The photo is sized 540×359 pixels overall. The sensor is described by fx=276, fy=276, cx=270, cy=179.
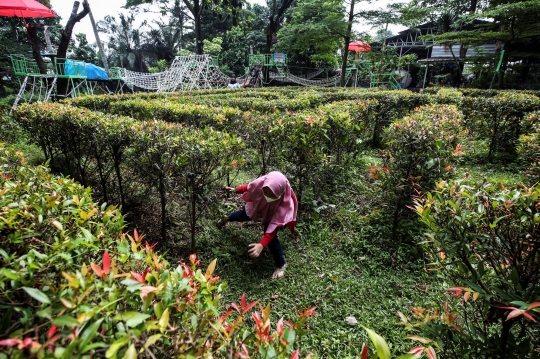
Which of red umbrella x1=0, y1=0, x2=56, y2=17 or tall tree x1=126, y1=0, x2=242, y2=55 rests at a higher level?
tall tree x1=126, y1=0, x2=242, y2=55

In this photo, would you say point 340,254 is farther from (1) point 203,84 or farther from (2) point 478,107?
(1) point 203,84

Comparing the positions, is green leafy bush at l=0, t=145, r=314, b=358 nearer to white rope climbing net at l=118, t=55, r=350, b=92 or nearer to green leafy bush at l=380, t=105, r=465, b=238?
green leafy bush at l=380, t=105, r=465, b=238

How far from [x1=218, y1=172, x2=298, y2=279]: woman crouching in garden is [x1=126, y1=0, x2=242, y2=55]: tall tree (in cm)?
1056

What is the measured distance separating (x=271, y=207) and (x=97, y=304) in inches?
80.4

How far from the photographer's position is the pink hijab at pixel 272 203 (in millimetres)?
2664

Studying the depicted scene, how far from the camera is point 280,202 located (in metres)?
2.78

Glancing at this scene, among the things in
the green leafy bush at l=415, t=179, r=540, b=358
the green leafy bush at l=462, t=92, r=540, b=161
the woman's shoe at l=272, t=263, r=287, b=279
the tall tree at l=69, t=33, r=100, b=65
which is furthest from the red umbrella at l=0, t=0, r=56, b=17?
the tall tree at l=69, t=33, r=100, b=65

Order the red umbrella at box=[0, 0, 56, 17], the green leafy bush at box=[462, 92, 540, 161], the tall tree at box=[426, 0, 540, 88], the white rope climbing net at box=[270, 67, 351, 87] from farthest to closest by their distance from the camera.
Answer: the white rope climbing net at box=[270, 67, 351, 87] → the tall tree at box=[426, 0, 540, 88] → the red umbrella at box=[0, 0, 56, 17] → the green leafy bush at box=[462, 92, 540, 161]

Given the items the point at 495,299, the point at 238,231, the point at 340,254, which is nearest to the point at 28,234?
the point at 495,299

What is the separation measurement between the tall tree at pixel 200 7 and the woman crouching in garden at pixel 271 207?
34.6ft

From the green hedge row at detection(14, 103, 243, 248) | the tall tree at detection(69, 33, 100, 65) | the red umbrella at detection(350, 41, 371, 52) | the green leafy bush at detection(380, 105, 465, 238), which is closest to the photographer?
the green hedge row at detection(14, 103, 243, 248)

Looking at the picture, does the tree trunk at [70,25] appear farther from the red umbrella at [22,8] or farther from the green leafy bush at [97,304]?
the green leafy bush at [97,304]

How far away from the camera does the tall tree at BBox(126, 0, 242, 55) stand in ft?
37.1

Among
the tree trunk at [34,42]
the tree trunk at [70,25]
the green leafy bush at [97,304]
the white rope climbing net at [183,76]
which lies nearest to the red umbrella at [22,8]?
the tree trunk at [34,42]
